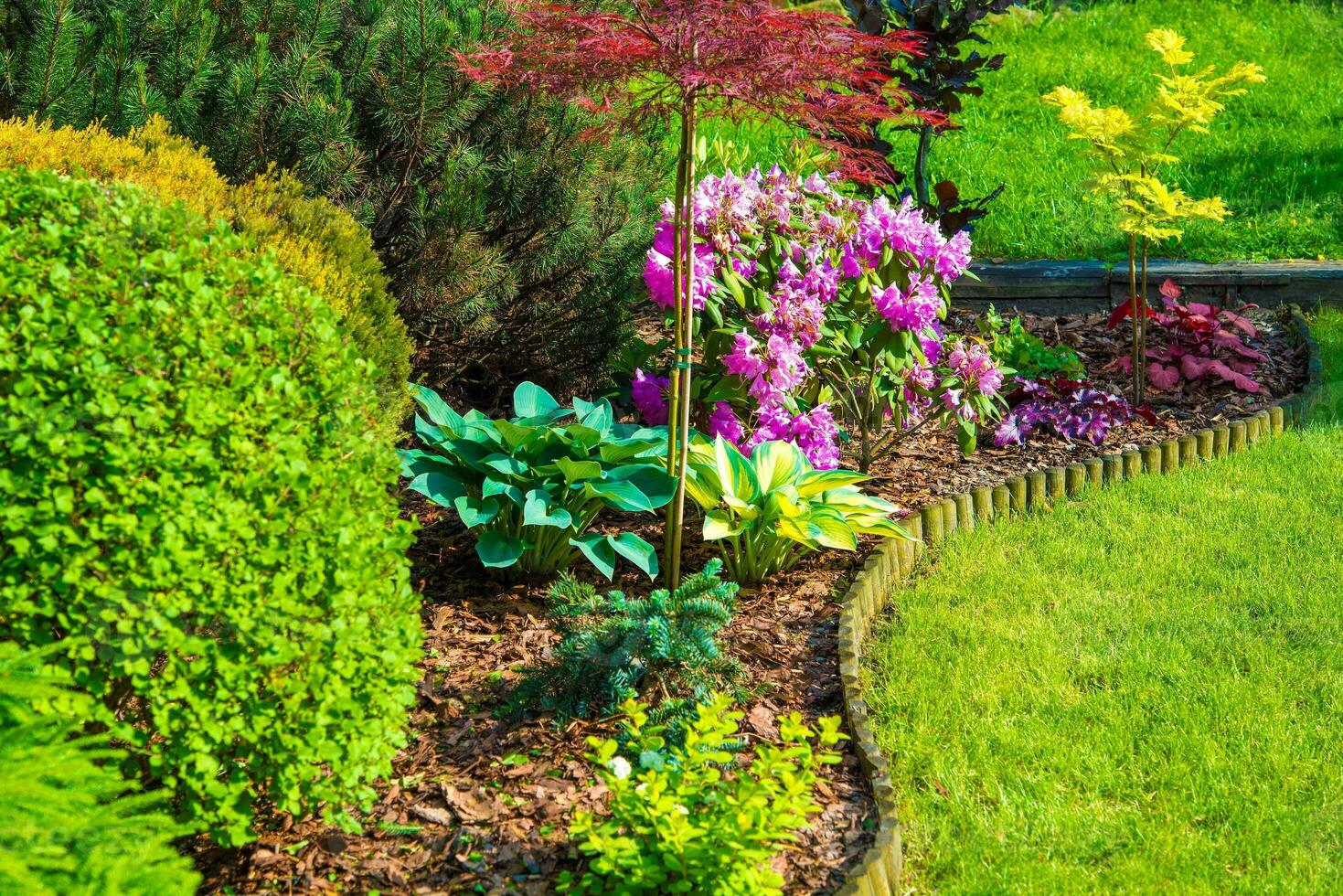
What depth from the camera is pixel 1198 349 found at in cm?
599

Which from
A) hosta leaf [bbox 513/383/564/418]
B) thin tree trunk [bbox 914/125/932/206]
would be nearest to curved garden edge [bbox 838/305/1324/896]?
hosta leaf [bbox 513/383/564/418]

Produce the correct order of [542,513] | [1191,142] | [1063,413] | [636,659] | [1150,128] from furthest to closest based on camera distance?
[1191,142] → [1063,413] → [1150,128] → [542,513] → [636,659]

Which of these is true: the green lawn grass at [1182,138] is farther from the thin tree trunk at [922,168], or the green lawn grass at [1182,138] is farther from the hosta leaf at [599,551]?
the hosta leaf at [599,551]

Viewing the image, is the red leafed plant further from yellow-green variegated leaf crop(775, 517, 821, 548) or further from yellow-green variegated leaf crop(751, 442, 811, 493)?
yellow-green variegated leaf crop(775, 517, 821, 548)

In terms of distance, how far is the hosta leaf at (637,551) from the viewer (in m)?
3.59

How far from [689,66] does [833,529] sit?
1525 millimetres

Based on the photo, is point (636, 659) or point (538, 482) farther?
point (538, 482)

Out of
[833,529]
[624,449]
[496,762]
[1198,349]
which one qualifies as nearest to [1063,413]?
[1198,349]

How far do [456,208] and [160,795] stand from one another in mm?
2928

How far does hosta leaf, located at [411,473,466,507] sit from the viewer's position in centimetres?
367

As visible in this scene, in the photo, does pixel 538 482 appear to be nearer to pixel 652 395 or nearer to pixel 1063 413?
pixel 652 395

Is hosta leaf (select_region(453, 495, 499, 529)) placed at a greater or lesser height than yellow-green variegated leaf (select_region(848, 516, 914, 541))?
greater

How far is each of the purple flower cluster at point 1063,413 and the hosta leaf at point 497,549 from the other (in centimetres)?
247

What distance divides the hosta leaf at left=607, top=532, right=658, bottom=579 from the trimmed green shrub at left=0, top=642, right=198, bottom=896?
5.94 ft
